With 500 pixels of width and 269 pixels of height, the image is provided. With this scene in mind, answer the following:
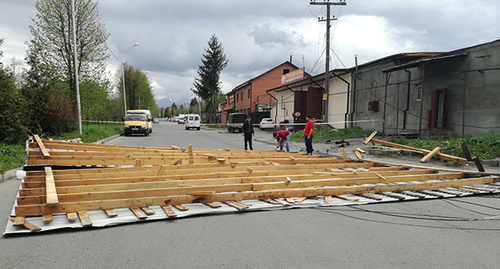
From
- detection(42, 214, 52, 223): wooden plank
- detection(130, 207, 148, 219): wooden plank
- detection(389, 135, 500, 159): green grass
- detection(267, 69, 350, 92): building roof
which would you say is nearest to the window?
detection(389, 135, 500, 159): green grass

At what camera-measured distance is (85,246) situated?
3.76 m

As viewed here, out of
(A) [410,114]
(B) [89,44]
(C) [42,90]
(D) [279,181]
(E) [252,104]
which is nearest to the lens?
(D) [279,181]

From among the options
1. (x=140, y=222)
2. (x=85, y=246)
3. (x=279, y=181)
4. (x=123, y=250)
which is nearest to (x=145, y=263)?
(x=123, y=250)

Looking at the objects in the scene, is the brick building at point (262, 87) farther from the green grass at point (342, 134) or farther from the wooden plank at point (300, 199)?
the wooden plank at point (300, 199)

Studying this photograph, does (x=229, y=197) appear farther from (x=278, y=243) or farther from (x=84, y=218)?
(x=84, y=218)

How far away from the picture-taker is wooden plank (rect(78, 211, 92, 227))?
4.26 m

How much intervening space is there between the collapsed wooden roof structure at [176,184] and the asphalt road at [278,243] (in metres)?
0.41

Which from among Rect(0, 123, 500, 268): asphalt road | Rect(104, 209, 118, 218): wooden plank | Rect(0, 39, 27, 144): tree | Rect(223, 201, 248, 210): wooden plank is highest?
Rect(0, 39, 27, 144): tree

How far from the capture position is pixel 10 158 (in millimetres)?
9648

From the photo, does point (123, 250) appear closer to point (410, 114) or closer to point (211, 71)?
point (410, 114)

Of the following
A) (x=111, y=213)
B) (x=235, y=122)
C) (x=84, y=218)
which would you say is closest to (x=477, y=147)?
(x=111, y=213)

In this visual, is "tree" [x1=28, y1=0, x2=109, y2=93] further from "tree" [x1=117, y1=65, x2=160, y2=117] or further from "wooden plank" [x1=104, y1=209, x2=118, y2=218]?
"tree" [x1=117, y1=65, x2=160, y2=117]

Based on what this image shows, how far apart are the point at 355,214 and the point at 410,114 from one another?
1642 centimetres

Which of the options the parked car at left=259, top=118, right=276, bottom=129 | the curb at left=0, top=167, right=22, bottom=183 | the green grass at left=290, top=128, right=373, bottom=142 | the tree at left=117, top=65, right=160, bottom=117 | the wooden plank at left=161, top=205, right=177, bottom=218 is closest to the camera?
the wooden plank at left=161, top=205, right=177, bottom=218
